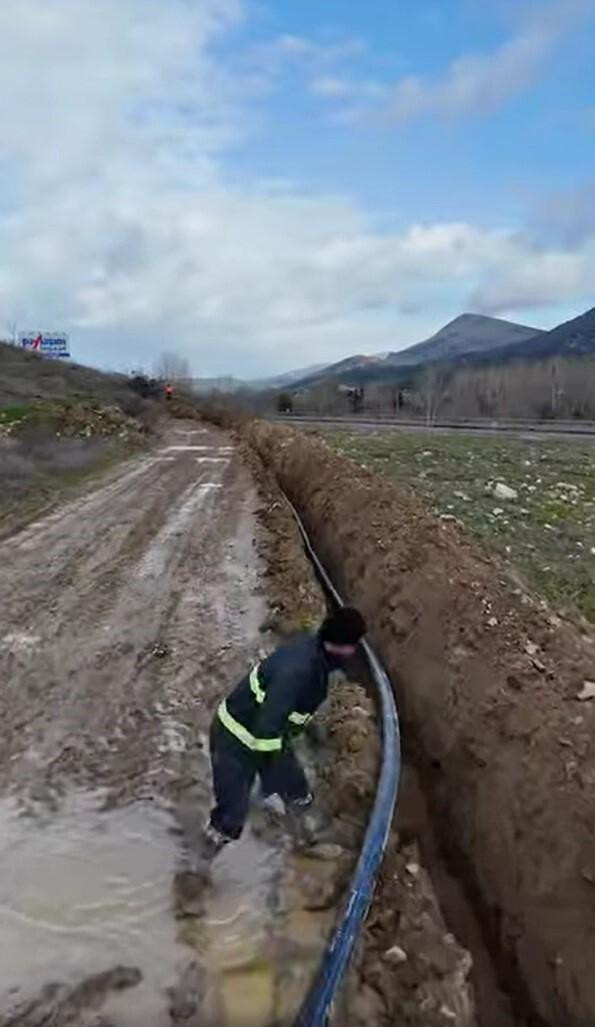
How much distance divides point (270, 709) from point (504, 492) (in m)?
13.6

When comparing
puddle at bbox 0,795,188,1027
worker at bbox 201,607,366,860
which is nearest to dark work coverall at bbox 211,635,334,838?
worker at bbox 201,607,366,860

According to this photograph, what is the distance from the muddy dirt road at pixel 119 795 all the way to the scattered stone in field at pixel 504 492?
649cm

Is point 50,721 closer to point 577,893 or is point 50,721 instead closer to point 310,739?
point 310,739

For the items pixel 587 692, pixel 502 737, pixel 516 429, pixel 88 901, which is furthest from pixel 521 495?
pixel 516 429

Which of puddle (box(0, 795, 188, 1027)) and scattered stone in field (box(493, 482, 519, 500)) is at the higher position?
scattered stone in field (box(493, 482, 519, 500))

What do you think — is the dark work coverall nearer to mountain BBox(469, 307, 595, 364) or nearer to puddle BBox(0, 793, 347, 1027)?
puddle BBox(0, 793, 347, 1027)

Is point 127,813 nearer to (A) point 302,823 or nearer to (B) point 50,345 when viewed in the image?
(A) point 302,823

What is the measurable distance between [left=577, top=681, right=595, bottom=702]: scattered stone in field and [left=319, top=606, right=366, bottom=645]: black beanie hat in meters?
2.46

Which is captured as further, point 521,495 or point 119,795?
point 521,495

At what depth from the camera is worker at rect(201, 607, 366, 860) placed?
4.83 m

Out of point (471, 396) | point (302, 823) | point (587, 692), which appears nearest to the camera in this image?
point (302, 823)

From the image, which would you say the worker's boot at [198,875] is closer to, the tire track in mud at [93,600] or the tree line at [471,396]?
the tire track in mud at [93,600]

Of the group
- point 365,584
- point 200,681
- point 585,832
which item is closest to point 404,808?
point 585,832

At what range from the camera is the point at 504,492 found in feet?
57.6
